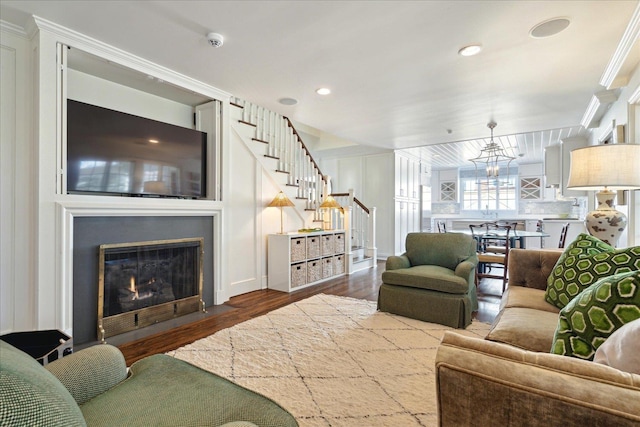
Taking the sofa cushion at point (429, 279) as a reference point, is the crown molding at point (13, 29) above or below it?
above

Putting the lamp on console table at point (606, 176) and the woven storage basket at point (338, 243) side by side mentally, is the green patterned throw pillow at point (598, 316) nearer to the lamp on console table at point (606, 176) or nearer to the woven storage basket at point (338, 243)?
the lamp on console table at point (606, 176)

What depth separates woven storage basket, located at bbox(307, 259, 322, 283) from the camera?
4.60 metres

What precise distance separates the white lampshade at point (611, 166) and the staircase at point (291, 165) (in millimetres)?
3437

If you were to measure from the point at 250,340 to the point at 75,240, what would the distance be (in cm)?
166

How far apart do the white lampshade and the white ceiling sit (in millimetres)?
944

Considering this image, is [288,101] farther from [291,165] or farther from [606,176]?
[606,176]

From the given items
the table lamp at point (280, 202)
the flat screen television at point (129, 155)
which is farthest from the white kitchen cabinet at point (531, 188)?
the flat screen television at point (129, 155)

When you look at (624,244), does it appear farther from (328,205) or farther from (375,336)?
(328,205)

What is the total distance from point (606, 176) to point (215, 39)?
3137 mm

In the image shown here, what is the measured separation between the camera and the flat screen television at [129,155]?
2.57 meters

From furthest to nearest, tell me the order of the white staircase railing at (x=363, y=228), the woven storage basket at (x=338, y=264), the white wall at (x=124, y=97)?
the white staircase railing at (x=363, y=228) → the woven storage basket at (x=338, y=264) → the white wall at (x=124, y=97)

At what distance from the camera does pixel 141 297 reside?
299cm

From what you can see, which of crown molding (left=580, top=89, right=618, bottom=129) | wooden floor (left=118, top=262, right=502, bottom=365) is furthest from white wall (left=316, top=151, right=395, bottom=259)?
crown molding (left=580, top=89, right=618, bottom=129)

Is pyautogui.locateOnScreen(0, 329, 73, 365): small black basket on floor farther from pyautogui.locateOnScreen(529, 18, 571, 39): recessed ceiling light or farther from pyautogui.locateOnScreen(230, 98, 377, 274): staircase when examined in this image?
pyautogui.locateOnScreen(529, 18, 571, 39): recessed ceiling light
